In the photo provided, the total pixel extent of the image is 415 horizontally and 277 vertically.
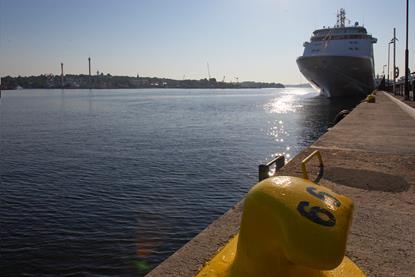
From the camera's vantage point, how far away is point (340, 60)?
53094 millimetres

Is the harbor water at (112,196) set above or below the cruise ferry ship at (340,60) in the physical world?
below

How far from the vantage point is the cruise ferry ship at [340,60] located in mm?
54062

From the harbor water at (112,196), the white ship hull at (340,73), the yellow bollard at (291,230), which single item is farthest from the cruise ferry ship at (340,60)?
the yellow bollard at (291,230)

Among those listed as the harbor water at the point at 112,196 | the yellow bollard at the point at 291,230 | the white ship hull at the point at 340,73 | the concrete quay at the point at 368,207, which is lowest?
the harbor water at the point at 112,196

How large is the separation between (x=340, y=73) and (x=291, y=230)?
188 ft

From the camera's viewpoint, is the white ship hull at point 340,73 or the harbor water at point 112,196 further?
the white ship hull at point 340,73

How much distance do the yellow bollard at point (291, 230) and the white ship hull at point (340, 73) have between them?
177ft

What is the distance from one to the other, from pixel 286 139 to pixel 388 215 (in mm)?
20096

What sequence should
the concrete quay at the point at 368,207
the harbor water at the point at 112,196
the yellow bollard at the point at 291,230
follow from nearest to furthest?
1. the yellow bollard at the point at 291,230
2. the concrete quay at the point at 368,207
3. the harbor water at the point at 112,196

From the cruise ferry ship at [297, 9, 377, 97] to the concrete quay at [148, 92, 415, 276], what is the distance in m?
44.9

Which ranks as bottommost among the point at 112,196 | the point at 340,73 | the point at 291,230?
the point at 112,196

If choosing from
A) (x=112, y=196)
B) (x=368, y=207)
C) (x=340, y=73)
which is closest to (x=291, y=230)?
(x=368, y=207)

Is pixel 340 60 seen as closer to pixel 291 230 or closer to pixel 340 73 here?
pixel 340 73

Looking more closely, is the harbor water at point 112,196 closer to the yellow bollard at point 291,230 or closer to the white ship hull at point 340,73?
the yellow bollard at point 291,230
